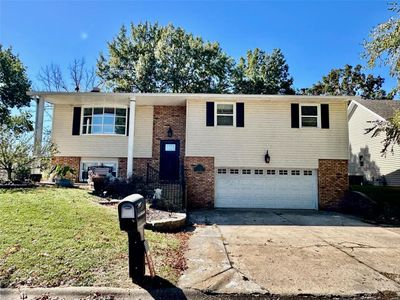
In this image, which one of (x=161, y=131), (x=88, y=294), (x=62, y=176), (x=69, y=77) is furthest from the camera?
(x=69, y=77)

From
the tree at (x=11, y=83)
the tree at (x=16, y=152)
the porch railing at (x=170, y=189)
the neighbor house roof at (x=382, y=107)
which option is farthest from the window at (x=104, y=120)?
the neighbor house roof at (x=382, y=107)

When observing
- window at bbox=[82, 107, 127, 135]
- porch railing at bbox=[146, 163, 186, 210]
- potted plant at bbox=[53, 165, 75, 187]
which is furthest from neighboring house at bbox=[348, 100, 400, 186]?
potted plant at bbox=[53, 165, 75, 187]

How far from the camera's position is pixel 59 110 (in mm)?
14531

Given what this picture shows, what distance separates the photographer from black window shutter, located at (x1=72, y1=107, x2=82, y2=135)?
564 inches

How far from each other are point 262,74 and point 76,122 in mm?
20137

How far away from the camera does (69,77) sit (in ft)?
87.3

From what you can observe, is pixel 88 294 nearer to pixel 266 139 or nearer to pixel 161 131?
pixel 161 131

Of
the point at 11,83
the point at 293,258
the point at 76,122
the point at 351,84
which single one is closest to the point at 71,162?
the point at 76,122

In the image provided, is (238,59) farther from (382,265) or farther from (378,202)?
(382,265)

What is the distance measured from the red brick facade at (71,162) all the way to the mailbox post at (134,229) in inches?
441

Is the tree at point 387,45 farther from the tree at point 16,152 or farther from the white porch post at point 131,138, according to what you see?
the tree at point 16,152

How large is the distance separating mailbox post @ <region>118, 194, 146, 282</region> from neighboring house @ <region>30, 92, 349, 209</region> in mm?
9165

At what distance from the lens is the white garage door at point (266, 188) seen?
13.4m

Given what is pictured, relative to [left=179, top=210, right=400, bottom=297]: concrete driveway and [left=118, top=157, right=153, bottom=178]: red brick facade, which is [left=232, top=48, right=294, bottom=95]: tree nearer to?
[left=118, top=157, right=153, bottom=178]: red brick facade
